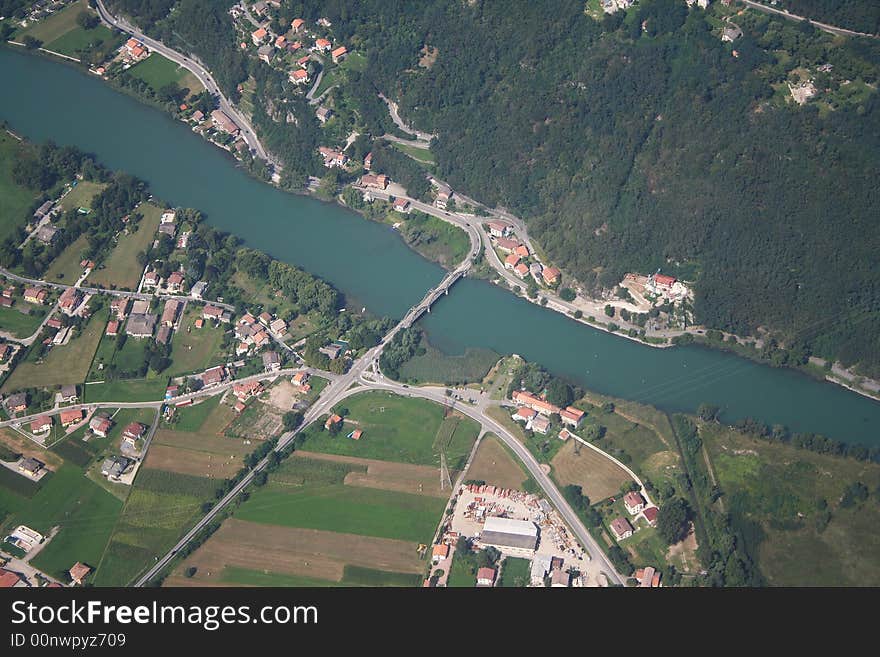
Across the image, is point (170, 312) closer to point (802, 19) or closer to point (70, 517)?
point (70, 517)

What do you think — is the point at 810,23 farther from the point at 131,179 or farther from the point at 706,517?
the point at 131,179

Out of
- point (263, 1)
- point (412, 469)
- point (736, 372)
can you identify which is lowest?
point (412, 469)

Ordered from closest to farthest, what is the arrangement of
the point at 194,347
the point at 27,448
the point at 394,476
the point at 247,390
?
the point at 394,476, the point at 27,448, the point at 247,390, the point at 194,347

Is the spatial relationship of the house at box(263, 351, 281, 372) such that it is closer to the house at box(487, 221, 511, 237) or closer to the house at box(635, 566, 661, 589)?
the house at box(487, 221, 511, 237)

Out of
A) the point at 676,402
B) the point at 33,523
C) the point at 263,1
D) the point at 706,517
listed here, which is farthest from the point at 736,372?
the point at 263,1

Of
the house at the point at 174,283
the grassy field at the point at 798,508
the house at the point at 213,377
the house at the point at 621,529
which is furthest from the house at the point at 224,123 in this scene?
the house at the point at 621,529

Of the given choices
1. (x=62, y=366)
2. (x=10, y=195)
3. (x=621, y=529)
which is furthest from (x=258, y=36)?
(x=621, y=529)
